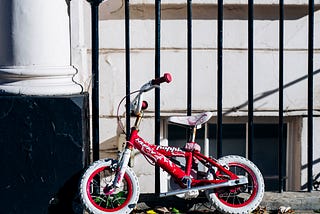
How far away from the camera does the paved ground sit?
4.80 m

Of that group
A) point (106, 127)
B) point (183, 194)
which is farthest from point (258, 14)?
point (183, 194)

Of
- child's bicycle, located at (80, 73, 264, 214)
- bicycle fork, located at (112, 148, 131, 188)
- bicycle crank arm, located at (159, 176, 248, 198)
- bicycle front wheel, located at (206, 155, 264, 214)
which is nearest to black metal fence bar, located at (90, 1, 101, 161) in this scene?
child's bicycle, located at (80, 73, 264, 214)

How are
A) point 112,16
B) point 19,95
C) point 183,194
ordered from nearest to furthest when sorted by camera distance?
point 19,95 → point 183,194 → point 112,16

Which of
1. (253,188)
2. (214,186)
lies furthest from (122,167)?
(253,188)

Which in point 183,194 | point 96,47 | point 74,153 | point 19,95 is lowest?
point 183,194

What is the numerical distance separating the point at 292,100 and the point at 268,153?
0.52 m

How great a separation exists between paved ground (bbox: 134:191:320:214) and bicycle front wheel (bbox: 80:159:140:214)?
297mm

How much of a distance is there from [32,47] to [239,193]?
1562mm

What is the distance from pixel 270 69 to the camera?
6.23 m

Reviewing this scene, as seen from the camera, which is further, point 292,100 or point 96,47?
point 292,100

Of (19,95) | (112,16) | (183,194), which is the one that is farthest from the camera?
(112,16)

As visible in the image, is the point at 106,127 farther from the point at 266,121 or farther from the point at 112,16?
the point at 266,121

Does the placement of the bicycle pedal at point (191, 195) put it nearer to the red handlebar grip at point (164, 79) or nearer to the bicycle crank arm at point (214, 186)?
the bicycle crank arm at point (214, 186)

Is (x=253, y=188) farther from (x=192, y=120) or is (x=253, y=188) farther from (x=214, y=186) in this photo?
(x=192, y=120)
